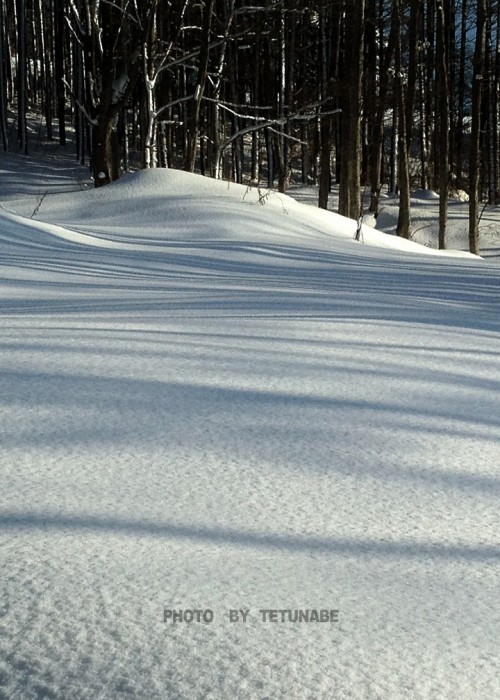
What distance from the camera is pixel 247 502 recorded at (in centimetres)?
145

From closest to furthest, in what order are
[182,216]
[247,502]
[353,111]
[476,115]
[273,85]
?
[247,502] → [182,216] → [353,111] → [476,115] → [273,85]

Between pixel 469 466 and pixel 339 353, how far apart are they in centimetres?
102

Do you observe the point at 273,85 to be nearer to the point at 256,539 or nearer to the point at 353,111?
the point at 353,111

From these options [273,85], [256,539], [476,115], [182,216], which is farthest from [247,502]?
[273,85]

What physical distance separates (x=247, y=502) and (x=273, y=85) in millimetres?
22089

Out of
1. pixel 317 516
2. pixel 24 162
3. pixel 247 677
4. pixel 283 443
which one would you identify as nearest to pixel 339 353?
pixel 283 443

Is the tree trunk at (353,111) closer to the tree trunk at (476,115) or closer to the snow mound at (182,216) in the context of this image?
the tree trunk at (476,115)

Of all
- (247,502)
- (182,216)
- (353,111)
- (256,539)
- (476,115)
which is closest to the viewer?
(256,539)

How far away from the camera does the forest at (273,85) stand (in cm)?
1286

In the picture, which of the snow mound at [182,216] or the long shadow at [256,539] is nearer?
the long shadow at [256,539]

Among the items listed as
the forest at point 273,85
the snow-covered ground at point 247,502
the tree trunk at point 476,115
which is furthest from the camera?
the tree trunk at point 476,115

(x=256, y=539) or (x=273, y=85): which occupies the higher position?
(x=273, y=85)

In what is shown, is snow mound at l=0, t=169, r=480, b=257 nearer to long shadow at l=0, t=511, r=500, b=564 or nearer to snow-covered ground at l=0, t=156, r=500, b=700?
snow-covered ground at l=0, t=156, r=500, b=700

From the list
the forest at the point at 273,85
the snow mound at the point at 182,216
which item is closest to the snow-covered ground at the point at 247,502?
the snow mound at the point at 182,216
